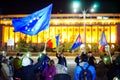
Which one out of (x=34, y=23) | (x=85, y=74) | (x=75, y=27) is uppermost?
→ (x=75, y=27)

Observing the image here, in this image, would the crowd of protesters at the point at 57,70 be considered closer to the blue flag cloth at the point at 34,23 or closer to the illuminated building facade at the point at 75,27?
the blue flag cloth at the point at 34,23

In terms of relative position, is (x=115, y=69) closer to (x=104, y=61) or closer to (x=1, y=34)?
(x=104, y=61)

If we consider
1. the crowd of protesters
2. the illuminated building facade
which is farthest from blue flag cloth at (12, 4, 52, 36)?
the illuminated building facade

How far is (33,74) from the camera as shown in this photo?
933cm

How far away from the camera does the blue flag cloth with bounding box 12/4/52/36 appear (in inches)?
555

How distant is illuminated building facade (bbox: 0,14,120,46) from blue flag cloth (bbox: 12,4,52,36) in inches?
2313

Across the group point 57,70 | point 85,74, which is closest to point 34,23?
point 57,70

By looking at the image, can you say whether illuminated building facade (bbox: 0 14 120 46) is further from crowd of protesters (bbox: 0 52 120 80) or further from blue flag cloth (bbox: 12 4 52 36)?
crowd of protesters (bbox: 0 52 120 80)

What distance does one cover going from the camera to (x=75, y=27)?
76.4 m

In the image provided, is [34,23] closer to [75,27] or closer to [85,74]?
[85,74]

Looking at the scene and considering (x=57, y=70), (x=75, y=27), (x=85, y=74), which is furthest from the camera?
(x=75, y=27)

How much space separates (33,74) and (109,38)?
67.4m

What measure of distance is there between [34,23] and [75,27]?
62.4 metres

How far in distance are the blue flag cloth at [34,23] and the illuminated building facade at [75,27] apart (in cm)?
5876
